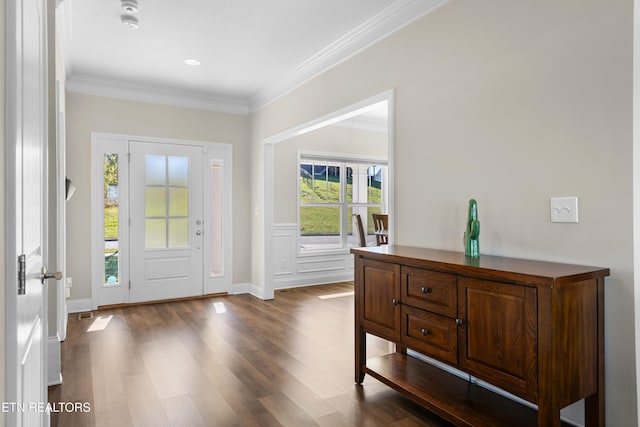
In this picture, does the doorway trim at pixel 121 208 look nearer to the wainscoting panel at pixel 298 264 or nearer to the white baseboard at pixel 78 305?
the white baseboard at pixel 78 305

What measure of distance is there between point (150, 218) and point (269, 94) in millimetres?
2167

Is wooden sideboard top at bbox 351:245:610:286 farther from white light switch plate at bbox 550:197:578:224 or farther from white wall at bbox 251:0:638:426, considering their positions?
white light switch plate at bbox 550:197:578:224

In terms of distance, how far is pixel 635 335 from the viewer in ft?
5.72

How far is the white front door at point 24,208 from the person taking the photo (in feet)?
2.88

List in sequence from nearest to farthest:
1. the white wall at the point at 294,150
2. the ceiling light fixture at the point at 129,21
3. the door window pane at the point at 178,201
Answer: the ceiling light fixture at the point at 129,21 → the door window pane at the point at 178,201 → the white wall at the point at 294,150

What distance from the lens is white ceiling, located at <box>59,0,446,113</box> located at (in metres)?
3.00

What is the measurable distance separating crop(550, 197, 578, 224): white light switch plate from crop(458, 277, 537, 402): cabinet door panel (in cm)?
54

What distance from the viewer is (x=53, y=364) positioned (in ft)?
9.00

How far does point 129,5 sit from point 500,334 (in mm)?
3240

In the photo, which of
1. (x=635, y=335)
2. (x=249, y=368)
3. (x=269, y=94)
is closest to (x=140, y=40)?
(x=269, y=94)

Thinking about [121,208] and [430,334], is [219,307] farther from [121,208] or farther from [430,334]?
[430,334]

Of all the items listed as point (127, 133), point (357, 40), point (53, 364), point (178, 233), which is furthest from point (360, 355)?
point (127, 133)

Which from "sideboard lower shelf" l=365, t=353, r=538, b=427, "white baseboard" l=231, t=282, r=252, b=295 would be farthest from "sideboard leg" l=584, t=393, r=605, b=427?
"white baseboard" l=231, t=282, r=252, b=295

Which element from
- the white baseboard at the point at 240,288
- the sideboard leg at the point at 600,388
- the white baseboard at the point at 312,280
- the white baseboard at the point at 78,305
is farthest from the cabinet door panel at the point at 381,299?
the white baseboard at the point at 78,305
